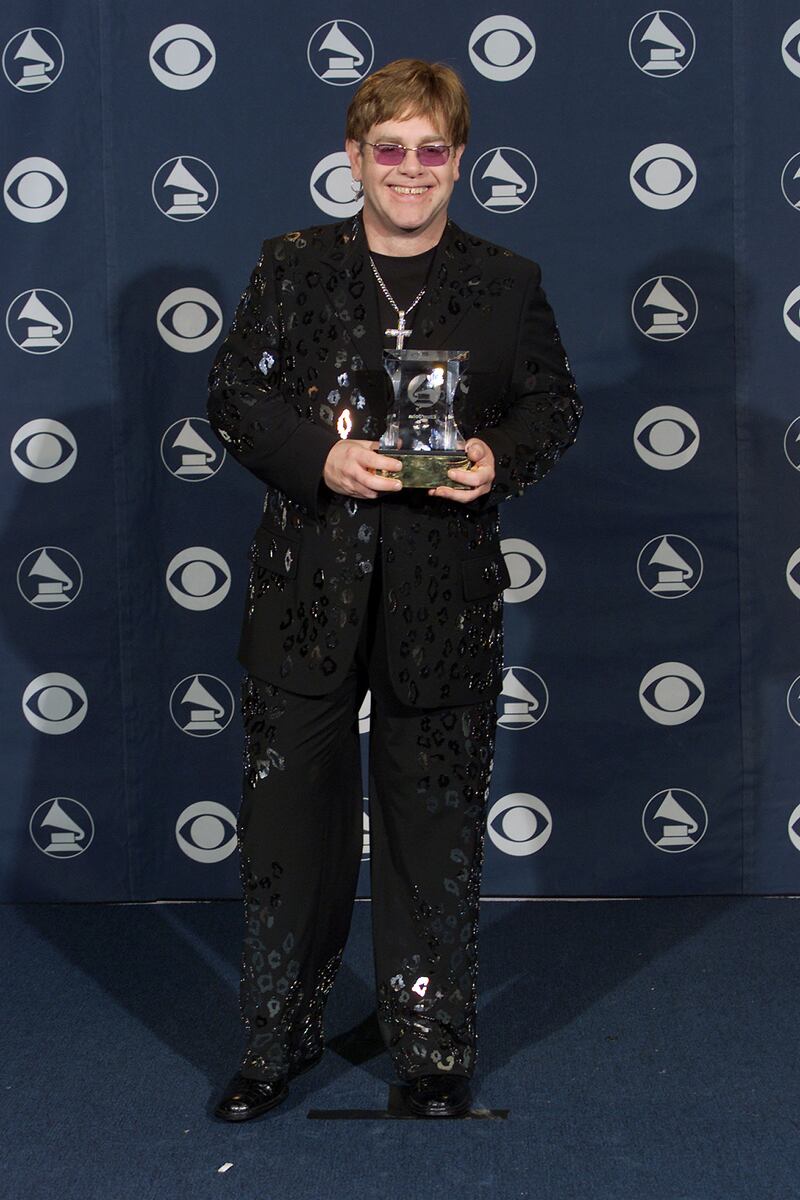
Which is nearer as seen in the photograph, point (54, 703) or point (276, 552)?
point (276, 552)

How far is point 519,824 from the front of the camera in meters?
3.44

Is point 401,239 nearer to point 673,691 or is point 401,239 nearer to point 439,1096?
point 439,1096

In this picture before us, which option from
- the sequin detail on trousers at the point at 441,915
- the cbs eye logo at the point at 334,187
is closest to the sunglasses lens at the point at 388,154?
the sequin detail on trousers at the point at 441,915

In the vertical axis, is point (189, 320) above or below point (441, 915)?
above

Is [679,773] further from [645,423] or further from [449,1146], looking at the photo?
[449,1146]

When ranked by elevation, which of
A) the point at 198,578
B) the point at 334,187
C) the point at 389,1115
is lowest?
the point at 389,1115

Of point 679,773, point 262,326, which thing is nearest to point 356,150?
point 262,326

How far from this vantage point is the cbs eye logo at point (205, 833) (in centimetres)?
344

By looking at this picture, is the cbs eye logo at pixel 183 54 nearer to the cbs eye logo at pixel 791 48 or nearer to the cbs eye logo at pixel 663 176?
the cbs eye logo at pixel 663 176

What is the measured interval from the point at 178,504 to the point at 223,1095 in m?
1.45

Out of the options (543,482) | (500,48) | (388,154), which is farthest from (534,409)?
(500,48)

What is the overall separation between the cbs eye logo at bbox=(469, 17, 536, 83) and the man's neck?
117 cm

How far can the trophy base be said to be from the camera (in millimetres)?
2066

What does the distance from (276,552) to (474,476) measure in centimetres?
35
